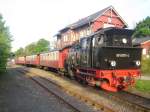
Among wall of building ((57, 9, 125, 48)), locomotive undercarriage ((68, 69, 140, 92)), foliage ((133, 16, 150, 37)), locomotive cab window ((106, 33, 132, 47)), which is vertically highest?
foliage ((133, 16, 150, 37))

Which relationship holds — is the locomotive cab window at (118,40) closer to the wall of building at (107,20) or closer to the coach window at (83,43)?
the coach window at (83,43)

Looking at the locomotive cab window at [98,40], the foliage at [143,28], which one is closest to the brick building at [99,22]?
the locomotive cab window at [98,40]

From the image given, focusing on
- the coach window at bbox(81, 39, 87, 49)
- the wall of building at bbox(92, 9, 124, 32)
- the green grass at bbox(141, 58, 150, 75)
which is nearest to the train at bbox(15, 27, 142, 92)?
the coach window at bbox(81, 39, 87, 49)

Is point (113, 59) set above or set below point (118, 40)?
below

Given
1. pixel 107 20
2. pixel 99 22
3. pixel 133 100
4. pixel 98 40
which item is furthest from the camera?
pixel 107 20

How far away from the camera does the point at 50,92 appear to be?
54.4 ft

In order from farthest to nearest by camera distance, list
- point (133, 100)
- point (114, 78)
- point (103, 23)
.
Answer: point (103, 23)
point (114, 78)
point (133, 100)

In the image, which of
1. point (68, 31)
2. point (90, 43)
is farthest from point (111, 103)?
point (68, 31)

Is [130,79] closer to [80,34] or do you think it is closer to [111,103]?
[111,103]

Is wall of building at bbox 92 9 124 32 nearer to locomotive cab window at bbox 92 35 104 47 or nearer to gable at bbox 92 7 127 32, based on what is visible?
gable at bbox 92 7 127 32

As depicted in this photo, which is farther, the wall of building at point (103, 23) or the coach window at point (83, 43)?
the wall of building at point (103, 23)

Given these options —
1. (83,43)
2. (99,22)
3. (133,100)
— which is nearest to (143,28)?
(99,22)

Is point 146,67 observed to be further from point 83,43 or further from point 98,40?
point 98,40

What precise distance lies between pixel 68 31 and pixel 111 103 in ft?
141
